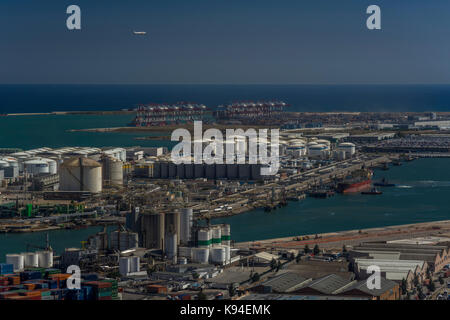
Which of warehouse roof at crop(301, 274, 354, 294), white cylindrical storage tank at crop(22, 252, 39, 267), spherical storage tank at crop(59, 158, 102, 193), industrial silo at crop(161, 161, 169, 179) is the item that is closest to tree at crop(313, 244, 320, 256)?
warehouse roof at crop(301, 274, 354, 294)

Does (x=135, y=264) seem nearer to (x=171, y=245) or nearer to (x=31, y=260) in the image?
(x=171, y=245)

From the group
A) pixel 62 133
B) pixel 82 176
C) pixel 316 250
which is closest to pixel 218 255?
pixel 316 250

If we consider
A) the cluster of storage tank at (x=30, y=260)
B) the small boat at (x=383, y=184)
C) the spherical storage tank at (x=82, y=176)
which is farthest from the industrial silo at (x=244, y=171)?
the cluster of storage tank at (x=30, y=260)

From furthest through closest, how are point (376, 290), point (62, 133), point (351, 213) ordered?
point (62, 133), point (351, 213), point (376, 290)

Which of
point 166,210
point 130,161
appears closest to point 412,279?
point 166,210

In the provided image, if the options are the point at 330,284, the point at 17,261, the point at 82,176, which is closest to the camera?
the point at 330,284
